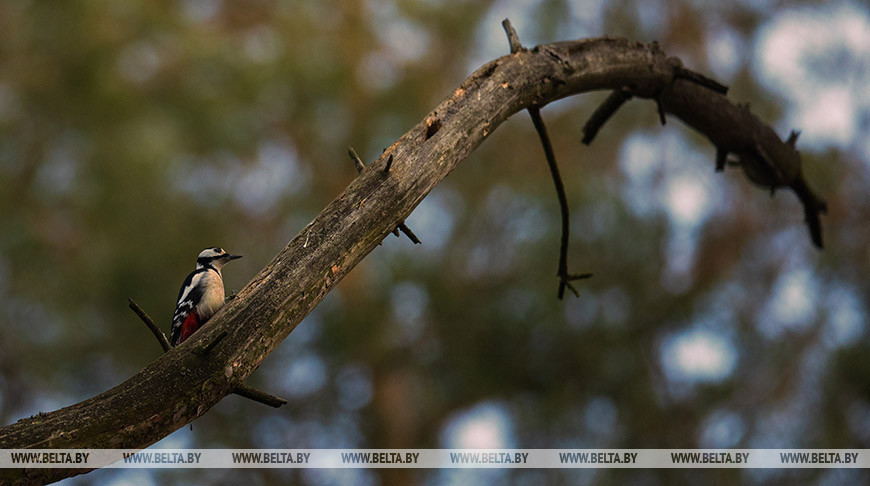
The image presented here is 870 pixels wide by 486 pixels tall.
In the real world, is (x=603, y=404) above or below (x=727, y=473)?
above

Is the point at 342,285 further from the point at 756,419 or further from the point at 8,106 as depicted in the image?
the point at 756,419

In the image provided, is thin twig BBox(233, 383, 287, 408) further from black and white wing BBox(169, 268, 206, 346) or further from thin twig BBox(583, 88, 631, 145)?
thin twig BBox(583, 88, 631, 145)

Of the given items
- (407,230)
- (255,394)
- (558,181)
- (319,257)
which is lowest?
(255,394)

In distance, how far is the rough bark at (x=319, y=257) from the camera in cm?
100

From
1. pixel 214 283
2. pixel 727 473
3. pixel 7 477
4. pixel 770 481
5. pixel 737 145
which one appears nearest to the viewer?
pixel 7 477

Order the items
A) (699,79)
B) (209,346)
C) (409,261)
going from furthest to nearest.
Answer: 1. (409,261)
2. (699,79)
3. (209,346)

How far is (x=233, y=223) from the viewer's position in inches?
179

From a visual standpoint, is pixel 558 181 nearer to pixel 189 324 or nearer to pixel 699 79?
pixel 699 79

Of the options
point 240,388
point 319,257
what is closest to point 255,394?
point 240,388

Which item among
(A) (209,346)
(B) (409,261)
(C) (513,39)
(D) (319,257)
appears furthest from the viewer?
(B) (409,261)

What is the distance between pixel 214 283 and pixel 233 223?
3108 mm

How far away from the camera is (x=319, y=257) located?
1236 mm

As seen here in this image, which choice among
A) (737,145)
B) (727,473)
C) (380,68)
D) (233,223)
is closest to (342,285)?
(233,223)

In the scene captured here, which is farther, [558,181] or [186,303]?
[558,181]
